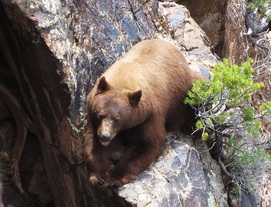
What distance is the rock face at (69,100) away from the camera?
6.50m

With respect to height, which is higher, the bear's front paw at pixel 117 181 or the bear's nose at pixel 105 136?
the bear's nose at pixel 105 136

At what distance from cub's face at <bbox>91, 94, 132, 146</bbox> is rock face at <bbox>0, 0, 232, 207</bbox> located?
619 millimetres

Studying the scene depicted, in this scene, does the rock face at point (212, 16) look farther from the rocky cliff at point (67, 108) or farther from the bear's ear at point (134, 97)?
the bear's ear at point (134, 97)

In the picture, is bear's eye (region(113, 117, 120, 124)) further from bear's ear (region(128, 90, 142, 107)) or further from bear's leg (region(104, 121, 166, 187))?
bear's leg (region(104, 121, 166, 187))

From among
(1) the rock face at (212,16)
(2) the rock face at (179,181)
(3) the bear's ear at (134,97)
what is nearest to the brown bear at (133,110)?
(3) the bear's ear at (134,97)

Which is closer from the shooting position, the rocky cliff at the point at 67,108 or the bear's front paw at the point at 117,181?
the bear's front paw at the point at 117,181

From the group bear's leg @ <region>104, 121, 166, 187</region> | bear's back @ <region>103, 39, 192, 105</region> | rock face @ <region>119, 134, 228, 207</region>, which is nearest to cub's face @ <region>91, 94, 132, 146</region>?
bear's back @ <region>103, 39, 192, 105</region>

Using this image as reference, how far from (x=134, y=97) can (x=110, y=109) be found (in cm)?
32

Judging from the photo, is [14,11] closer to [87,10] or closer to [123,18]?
[87,10]

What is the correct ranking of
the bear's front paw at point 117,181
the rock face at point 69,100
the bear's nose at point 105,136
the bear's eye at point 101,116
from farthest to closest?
the rock face at point 69,100 → the bear's front paw at point 117,181 → the bear's eye at point 101,116 → the bear's nose at point 105,136

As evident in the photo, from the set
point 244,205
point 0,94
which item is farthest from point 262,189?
point 0,94

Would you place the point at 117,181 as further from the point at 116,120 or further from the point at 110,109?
the point at 110,109

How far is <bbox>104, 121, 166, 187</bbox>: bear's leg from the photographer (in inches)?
254

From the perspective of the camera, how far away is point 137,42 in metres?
8.16
